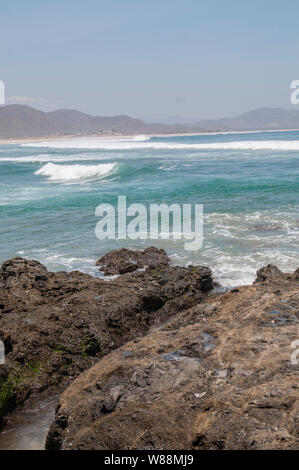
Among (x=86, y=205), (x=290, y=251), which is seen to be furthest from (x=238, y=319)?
(x=86, y=205)

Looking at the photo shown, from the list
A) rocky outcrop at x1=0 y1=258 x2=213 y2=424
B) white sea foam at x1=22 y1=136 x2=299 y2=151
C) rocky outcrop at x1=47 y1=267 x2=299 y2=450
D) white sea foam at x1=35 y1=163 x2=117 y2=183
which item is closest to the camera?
rocky outcrop at x1=47 y1=267 x2=299 y2=450

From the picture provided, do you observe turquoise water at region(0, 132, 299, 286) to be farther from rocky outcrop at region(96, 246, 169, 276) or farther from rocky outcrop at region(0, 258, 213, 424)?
rocky outcrop at region(0, 258, 213, 424)

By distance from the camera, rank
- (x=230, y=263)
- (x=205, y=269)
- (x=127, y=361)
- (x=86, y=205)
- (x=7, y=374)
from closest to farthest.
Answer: (x=127, y=361) → (x=7, y=374) → (x=205, y=269) → (x=230, y=263) → (x=86, y=205)

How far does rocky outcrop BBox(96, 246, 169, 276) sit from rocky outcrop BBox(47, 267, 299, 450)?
16.1 feet

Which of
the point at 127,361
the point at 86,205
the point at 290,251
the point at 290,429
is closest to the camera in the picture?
the point at 290,429

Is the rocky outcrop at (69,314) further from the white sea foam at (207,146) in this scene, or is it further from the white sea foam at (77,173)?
the white sea foam at (207,146)

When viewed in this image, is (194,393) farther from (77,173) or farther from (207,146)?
(207,146)

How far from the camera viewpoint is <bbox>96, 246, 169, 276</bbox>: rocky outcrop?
10.6 metres

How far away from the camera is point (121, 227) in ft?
51.8

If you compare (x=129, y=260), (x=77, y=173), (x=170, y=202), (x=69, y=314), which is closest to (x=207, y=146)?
(x=77, y=173)

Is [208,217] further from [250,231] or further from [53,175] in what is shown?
[53,175]

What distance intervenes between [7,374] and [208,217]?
11810 mm

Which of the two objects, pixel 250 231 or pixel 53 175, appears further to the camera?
pixel 53 175

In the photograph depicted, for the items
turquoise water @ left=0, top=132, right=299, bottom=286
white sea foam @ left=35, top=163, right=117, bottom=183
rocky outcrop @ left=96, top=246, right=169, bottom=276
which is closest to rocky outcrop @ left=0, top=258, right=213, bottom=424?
rocky outcrop @ left=96, top=246, right=169, bottom=276
